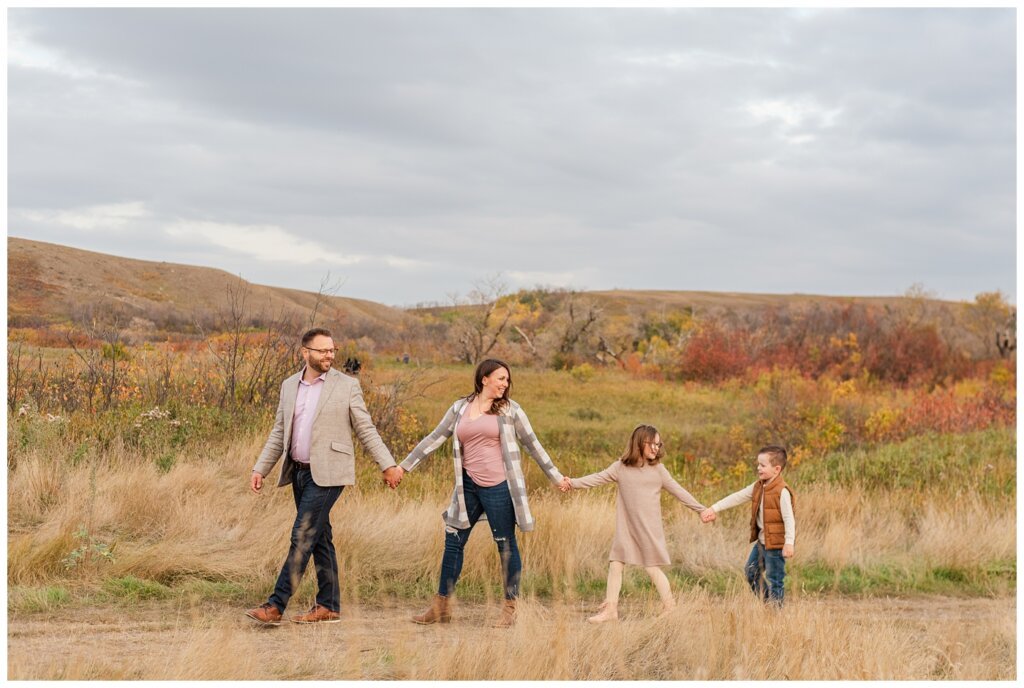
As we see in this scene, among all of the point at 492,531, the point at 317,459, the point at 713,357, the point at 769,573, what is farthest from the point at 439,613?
the point at 713,357

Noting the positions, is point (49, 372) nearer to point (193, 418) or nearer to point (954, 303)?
point (193, 418)

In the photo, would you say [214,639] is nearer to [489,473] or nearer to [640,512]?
[489,473]

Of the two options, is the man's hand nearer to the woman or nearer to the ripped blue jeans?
the woman

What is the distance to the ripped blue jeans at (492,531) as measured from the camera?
239 inches

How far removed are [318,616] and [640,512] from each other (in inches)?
83.6

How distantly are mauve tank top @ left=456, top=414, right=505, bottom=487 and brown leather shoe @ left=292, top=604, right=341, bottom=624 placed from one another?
1.25m

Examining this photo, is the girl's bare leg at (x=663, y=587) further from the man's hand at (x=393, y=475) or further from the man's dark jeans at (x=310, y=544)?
the man's dark jeans at (x=310, y=544)

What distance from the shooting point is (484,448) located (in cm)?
605

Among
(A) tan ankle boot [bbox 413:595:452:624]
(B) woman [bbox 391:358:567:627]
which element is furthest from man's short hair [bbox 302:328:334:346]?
(A) tan ankle boot [bbox 413:595:452:624]

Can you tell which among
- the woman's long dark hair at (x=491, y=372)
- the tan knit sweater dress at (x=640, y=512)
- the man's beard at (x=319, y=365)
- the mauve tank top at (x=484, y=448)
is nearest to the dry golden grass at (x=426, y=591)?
the tan knit sweater dress at (x=640, y=512)

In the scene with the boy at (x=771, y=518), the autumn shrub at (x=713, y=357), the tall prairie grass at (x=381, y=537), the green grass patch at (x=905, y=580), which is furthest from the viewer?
the autumn shrub at (x=713, y=357)

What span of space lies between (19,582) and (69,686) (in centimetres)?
240

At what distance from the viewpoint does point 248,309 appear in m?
15.5

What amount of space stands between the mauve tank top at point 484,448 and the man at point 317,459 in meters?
0.50
